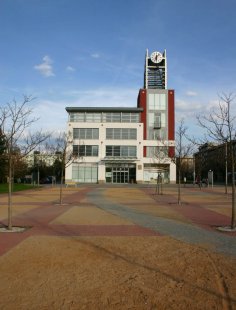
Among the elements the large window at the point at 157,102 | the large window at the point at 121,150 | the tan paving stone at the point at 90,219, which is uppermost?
the large window at the point at 157,102

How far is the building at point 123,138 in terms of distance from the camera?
77.2m

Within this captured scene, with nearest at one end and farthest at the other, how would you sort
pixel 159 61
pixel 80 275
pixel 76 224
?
pixel 80 275
pixel 76 224
pixel 159 61

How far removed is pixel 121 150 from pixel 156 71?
82.0ft

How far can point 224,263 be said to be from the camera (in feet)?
25.7

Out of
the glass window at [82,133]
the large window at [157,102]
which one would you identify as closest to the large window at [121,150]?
the glass window at [82,133]

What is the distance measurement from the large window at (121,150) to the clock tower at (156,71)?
19.9 meters

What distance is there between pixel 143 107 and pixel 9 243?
235 feet

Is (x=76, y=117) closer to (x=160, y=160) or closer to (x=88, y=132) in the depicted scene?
(x=88, y=132)

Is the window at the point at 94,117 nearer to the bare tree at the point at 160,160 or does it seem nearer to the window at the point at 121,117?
the window at the point at 121,117

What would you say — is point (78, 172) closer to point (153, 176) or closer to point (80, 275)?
point (153, 176)

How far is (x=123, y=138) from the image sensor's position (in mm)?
77812

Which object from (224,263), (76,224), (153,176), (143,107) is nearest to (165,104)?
(143,107)

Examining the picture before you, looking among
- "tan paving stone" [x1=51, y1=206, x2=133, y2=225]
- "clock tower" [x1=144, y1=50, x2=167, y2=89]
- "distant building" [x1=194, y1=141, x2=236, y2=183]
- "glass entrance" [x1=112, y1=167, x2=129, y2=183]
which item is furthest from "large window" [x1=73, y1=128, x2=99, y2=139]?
"tan paving stone" [x1=51, y1=206, x2=133, y2=225]

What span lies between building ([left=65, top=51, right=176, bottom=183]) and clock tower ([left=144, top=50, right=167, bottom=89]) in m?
11.5
